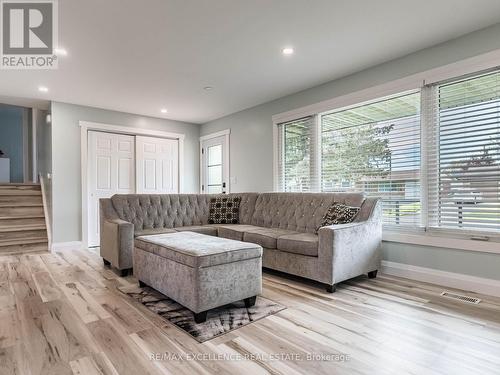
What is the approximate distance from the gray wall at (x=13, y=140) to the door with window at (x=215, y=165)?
6393 mm

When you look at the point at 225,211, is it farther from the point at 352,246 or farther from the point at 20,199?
the point at 20,199

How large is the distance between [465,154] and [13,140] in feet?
37.3

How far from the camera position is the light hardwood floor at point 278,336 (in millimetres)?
1630

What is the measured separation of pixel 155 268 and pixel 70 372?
1.09 metres

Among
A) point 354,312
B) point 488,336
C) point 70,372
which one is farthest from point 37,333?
point 488,336

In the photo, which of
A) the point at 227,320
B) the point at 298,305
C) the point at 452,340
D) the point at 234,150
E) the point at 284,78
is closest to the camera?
the point at 452,340

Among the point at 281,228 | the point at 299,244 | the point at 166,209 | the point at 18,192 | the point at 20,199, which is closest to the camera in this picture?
the point at 299,244

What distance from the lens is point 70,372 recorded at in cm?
157

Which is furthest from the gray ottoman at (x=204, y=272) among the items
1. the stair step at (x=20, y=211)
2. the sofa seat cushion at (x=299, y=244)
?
the stair step at (x=20, y=211)

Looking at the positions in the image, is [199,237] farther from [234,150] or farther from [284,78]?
[234,150]

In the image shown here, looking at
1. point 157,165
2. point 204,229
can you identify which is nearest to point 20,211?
point 157,165

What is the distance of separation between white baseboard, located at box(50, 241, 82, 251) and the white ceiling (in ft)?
7.53

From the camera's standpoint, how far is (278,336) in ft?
6.43

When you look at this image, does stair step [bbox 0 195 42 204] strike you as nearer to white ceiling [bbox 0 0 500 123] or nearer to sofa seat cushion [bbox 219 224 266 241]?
white ceiling [bbox 0 0 500 123]
